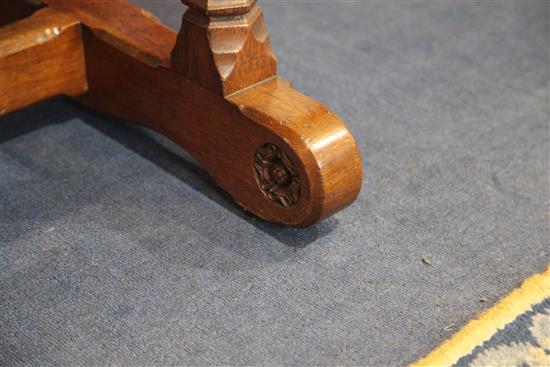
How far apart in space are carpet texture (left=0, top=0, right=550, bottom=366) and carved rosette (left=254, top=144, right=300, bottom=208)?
58mm

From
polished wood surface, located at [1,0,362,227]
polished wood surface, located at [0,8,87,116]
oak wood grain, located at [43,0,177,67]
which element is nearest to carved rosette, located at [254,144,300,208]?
polished wood surface, located at [1,0,362,227]

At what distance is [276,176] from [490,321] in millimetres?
296

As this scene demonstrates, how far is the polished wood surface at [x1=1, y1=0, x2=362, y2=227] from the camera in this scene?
994 millimetres

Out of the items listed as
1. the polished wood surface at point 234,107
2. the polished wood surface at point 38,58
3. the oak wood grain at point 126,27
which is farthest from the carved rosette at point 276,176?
the polished wood surface at point 38,58

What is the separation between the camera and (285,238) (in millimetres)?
1068

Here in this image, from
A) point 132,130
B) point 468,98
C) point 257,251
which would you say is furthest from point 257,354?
point 468,98

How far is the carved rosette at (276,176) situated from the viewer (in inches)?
39.9

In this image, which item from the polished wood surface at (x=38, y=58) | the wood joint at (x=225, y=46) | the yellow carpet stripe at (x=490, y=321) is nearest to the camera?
the yellow carpet stripe at (x=490, y=321)

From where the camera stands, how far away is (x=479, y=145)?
1.29 metres

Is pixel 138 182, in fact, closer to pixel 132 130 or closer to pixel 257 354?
pixel 132 130

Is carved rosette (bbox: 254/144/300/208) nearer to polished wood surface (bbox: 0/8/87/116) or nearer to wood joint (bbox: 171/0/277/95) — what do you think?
wood joint (bbox: 171/0/277/95)

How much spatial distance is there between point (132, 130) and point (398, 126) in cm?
40

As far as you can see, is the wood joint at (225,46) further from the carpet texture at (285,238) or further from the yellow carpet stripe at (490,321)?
the yellow carpet stripe at (490,321)

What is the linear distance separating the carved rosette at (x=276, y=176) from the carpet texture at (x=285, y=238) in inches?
2.3
